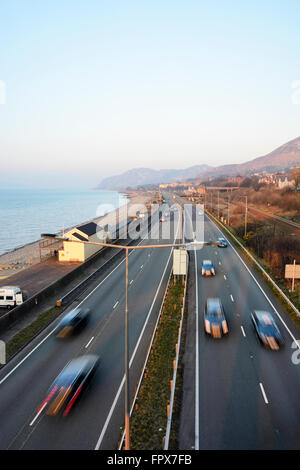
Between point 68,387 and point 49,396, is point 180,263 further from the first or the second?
point 49,396

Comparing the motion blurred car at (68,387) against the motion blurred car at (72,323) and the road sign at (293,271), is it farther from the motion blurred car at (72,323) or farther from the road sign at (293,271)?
the road sign at (293,271)

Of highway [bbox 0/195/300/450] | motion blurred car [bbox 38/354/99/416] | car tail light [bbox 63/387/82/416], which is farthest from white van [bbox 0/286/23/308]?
car tail light [bbox 63/387/82/416]

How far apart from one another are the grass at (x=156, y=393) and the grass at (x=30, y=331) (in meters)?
9.46

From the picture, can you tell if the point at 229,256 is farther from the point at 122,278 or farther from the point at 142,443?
the point at 142,443

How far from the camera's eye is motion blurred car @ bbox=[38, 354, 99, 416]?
14856mm

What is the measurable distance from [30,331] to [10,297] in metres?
5.98

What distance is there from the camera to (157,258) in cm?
4766

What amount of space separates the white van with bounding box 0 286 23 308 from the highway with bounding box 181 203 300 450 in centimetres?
1629

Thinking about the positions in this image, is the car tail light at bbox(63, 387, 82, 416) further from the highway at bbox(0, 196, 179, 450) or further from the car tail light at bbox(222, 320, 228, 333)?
the car tail light at bbox(222, 320, 228, 333)

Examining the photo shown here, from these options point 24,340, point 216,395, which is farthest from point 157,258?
point 216,395

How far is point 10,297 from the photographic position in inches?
1099

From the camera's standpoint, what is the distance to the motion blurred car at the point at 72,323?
2288cm

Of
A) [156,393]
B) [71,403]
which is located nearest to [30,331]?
[71,403]

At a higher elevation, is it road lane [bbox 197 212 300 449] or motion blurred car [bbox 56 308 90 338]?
motion blurred car [bbox 56 308 90 338]
